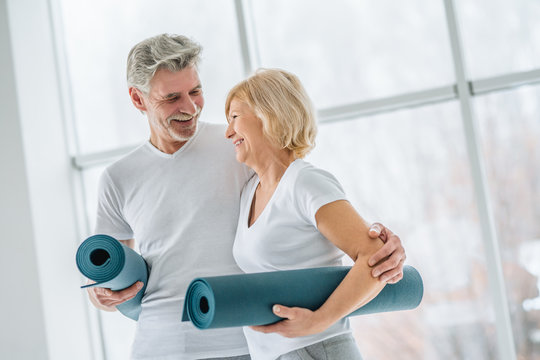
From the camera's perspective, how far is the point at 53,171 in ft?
11.1

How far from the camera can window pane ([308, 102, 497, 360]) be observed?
2.96m

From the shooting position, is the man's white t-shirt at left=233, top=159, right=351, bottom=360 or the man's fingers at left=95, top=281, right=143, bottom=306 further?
the man's fingers at left=95, top=281, right=143, bottom=306

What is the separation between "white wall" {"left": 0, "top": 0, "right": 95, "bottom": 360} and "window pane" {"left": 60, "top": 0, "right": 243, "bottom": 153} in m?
0.20

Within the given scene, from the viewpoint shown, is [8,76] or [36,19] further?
[36,19]

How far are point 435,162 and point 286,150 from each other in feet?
5.19

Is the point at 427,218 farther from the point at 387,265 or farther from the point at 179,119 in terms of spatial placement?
the point at 387,265

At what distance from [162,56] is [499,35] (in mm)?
1881

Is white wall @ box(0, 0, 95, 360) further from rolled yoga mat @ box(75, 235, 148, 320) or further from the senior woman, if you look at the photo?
the senior woman

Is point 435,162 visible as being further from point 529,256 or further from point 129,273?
point 129,273

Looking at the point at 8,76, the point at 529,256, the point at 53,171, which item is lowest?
the point at 529,256

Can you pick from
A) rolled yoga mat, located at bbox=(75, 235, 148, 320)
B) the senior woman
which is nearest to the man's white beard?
the senior woman

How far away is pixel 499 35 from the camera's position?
9.96 feet

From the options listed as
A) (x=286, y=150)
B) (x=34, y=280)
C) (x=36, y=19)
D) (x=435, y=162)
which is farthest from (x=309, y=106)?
(x=36, y=19)

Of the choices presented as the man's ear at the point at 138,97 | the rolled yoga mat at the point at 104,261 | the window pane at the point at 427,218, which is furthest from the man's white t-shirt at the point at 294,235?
the window pane at the point at 427,218
